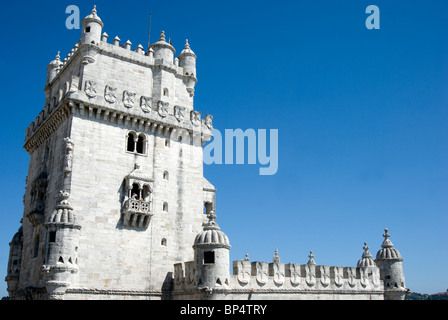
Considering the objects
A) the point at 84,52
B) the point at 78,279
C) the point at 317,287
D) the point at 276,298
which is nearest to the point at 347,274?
the point at 317,287

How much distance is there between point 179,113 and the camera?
1379 inches

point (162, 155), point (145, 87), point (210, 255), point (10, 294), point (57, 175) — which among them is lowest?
point (10, 294)

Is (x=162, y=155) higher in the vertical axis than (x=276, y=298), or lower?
higher

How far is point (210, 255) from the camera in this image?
2797 centimetres

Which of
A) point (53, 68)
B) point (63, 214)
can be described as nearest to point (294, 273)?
point (63, 214)

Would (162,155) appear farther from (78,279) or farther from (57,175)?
(78,279)

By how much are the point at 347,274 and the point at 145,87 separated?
21223 millimetres

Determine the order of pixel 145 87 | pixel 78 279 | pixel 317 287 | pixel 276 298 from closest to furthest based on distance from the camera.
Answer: pixel 78 279
pixel 276 298
pixel 317 287
pixel 145 87

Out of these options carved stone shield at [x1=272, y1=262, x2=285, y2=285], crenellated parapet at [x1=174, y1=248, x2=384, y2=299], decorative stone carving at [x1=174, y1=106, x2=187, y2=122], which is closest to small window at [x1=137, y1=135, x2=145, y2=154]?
decorative stone carving at [x1=174, y1=106, x2=187, y2=122]

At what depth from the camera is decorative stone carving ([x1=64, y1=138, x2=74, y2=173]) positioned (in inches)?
1157

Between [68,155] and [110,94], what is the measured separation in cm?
548

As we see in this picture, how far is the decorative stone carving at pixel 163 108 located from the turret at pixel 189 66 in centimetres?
411

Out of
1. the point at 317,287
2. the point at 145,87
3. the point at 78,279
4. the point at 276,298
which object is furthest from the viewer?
the point at 145,87

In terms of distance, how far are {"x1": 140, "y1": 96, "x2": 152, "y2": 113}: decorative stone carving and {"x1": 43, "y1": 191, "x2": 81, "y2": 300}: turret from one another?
9.25 meters
